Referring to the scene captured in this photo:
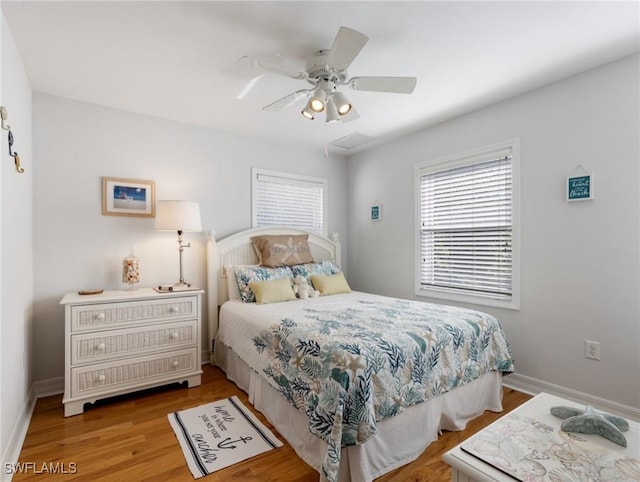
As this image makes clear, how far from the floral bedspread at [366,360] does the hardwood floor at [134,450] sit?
0.34 meters

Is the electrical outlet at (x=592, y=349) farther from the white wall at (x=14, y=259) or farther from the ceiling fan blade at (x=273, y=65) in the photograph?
the white wall at (x=14, y=259)

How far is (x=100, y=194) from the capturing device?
2939mm

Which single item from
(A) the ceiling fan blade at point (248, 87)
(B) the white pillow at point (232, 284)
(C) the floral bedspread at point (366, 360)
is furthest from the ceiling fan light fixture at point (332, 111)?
(B) the white pillow at point (232, 284)

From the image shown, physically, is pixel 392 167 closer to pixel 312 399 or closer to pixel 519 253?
pixel 519 253

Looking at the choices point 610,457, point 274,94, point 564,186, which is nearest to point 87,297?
point 274,94

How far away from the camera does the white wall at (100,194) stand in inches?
107

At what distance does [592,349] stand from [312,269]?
243cm

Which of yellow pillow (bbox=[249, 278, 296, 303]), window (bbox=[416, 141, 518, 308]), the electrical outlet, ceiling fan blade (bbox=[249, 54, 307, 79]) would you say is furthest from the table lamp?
the electrical outlet

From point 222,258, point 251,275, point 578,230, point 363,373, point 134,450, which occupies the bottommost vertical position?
point 134,450

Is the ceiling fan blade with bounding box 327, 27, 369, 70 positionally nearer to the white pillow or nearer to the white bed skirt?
the white bed skirt

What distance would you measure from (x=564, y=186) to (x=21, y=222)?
12.9ft

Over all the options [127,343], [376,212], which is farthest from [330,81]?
[127,343]

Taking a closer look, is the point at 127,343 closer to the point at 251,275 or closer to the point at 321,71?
the point at 251,275

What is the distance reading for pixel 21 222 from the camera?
2195 millimetres
